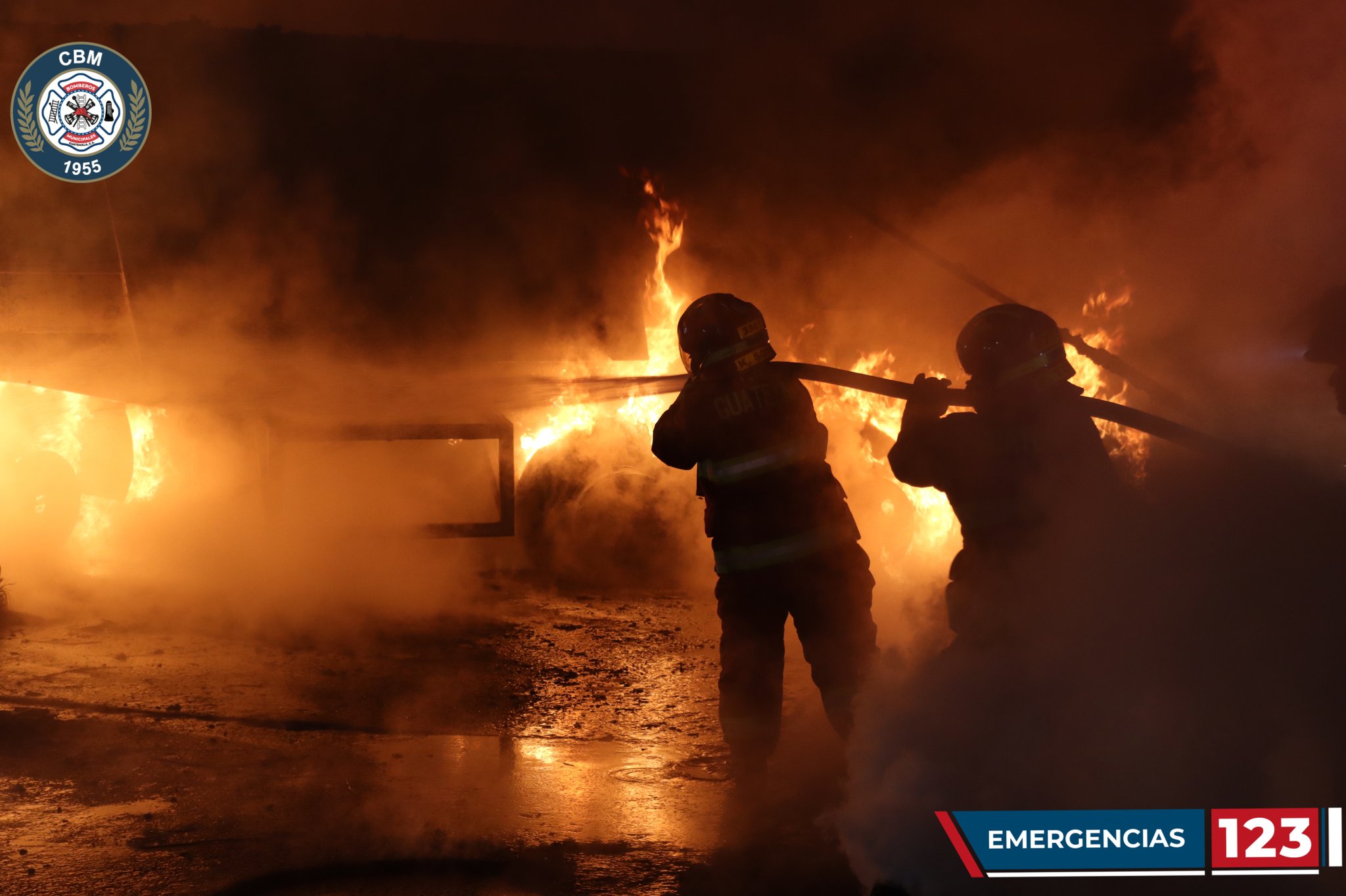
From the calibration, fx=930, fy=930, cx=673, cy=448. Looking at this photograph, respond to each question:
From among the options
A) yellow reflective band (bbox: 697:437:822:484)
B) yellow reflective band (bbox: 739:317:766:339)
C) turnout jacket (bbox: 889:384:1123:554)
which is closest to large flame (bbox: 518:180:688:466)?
yellow reflective band (bbox: 739:317:766:339)

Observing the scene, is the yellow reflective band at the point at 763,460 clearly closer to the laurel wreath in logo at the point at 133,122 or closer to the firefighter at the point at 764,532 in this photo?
the firefighter at the point at 764,532

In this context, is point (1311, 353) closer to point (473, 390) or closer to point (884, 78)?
point (473, 390)

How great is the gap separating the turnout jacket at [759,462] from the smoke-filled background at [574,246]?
1.98m

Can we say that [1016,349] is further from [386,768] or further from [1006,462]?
[386,768]

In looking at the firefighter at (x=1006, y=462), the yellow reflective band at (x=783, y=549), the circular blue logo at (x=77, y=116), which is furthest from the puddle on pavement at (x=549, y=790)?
the circular blue logo at (x=77, y=116)

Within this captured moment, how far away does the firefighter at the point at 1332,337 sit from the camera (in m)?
3.08

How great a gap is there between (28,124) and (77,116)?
409 millimetres

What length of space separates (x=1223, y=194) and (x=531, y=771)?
18.2ft

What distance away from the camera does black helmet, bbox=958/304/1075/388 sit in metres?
3.16

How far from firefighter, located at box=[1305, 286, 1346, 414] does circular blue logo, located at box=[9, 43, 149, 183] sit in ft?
29.8

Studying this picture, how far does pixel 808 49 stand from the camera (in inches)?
384

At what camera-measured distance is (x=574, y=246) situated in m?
9.16

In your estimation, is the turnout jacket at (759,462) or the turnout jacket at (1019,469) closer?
the turnout jacket at (1019,469)

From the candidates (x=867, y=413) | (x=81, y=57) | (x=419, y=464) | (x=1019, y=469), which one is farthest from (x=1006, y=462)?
(x=81, y=57)
